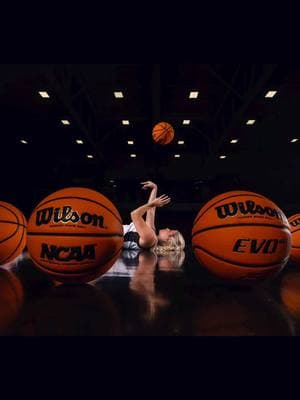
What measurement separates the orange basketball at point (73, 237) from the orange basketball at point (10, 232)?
570 mm

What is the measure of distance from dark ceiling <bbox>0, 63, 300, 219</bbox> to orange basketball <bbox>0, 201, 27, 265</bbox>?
206 inches

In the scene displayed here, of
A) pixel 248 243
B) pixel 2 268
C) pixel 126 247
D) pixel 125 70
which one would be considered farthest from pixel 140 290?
pixel 125 70

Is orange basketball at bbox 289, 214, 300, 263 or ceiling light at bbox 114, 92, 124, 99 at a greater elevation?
ceiling light at bbox 114, 92, 124, 99

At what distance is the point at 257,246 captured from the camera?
1.32 m

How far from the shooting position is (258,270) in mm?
1341

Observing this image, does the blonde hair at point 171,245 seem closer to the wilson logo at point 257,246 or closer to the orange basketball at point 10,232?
the orange basketball at point 10,232

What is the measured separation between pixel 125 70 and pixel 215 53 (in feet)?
21.3

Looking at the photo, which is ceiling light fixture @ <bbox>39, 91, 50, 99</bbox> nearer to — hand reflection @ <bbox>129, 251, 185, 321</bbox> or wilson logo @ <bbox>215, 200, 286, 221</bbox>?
hand reflection @ <bbox>129, 251, 185, 321</bbox>

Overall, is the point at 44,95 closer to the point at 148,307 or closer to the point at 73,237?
the point at 73,237

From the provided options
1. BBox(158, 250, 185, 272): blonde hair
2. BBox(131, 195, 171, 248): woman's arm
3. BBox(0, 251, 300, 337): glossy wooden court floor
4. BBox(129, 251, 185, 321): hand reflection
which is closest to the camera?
BBox(0, 251, 300, 337): glossy wooden court floor

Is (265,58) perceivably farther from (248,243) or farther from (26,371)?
(26,371)

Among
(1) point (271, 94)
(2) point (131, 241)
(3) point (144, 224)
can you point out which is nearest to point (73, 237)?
Result: (3) point (144, 224)

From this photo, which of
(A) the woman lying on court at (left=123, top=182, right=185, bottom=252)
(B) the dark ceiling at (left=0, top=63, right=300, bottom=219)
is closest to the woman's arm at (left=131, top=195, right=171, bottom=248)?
(A) the woman lying on court at (left=123, top=182, right=185, bottom=252)

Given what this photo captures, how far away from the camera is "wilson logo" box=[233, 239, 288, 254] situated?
4.33ft
